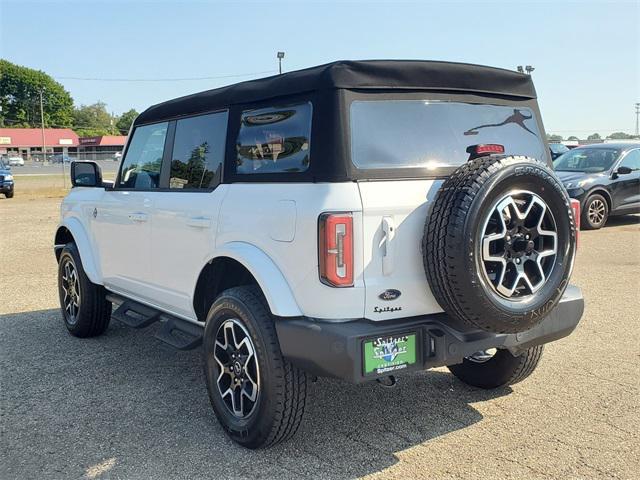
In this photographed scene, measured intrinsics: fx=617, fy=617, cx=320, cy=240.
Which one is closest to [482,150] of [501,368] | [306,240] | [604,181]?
[306,240]

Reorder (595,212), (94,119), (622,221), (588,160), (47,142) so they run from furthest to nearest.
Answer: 1. (94,119)
2. (47,142)
3. (622,221)
4. (588,160)
5. (595,212)

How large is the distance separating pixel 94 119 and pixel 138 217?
14296 cm

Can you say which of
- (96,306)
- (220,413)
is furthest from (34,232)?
(220,413)

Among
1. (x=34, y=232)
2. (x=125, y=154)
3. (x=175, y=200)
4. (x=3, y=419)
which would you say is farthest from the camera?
(x=34, y=232)

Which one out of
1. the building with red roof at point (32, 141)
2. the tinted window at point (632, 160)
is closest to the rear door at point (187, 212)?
the tinted window at point (632, 160)

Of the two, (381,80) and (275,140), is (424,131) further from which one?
(275,140)

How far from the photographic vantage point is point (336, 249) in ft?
9.34

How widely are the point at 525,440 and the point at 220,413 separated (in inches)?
66.5

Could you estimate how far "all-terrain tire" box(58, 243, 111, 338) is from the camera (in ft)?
17.4

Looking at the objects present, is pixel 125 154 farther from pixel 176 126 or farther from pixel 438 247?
pixel 438 247

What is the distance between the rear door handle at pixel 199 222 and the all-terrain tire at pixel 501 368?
6.46 feet

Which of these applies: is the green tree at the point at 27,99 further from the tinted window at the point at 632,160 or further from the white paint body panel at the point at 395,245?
the white paint body panel at the point at 395,245

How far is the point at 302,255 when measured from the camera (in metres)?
2.95

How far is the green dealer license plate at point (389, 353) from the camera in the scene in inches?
112
